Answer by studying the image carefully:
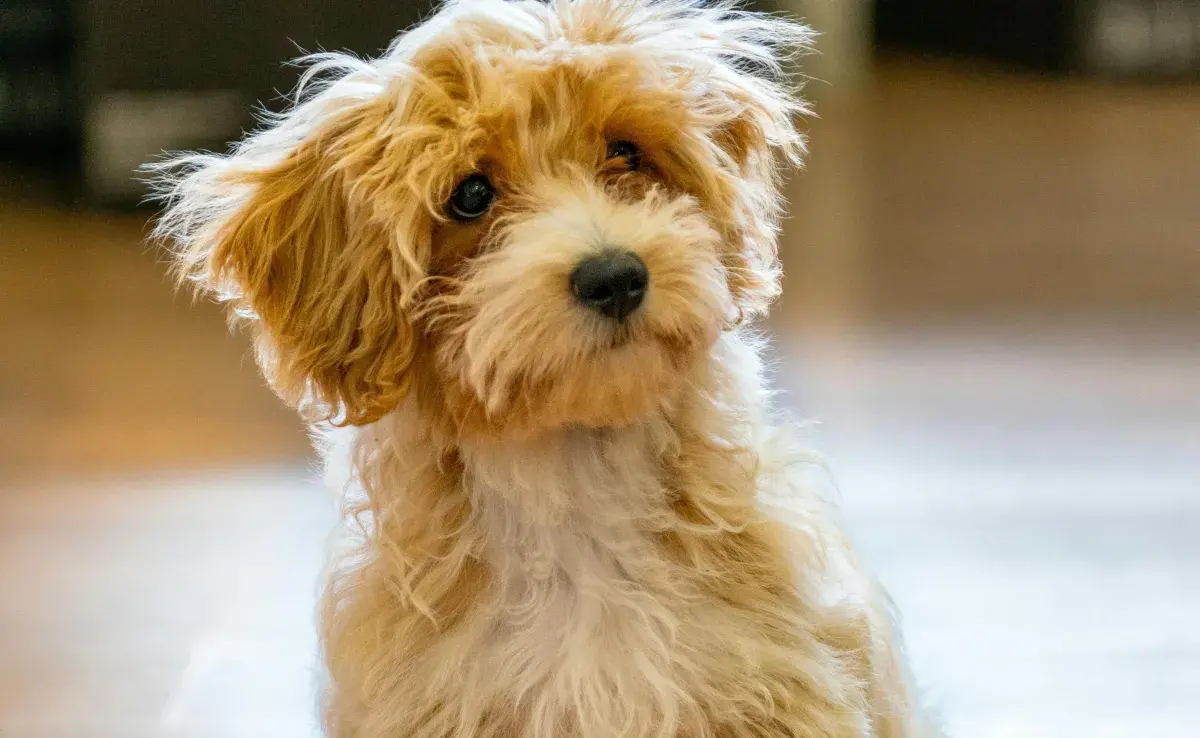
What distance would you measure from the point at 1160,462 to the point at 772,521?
61.7 inches

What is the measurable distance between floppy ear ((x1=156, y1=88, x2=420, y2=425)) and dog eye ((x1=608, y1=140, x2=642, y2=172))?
0.26 metres

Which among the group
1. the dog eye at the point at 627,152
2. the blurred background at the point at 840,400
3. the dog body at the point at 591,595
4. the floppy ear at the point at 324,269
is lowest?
the blurred background at the point at 840,400

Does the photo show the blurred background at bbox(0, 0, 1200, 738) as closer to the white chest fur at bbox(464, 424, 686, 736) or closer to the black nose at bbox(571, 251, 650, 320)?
the white chest fur at bbox(464, 424, 686, 736)

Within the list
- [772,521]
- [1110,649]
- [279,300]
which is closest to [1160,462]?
[1110,649]

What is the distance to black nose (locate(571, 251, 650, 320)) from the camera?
1405 mm

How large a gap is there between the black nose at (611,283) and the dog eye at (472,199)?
0.17 m

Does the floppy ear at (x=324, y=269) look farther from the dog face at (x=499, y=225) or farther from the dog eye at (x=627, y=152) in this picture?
the dog eye at (x=627, y=152)

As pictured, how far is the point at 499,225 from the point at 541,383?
184 millimetres

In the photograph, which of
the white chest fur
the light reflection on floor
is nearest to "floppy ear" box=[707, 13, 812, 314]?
the white chest fur

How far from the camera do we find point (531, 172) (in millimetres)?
1513

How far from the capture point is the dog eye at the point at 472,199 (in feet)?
4.99

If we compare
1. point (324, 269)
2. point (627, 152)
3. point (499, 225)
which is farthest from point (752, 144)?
point (324, 269)

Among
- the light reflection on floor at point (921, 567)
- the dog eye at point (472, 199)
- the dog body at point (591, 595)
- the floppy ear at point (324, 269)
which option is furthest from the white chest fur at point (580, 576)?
the light reflection on floor at point (921, 567)

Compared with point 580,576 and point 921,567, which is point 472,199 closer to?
point 580,576
